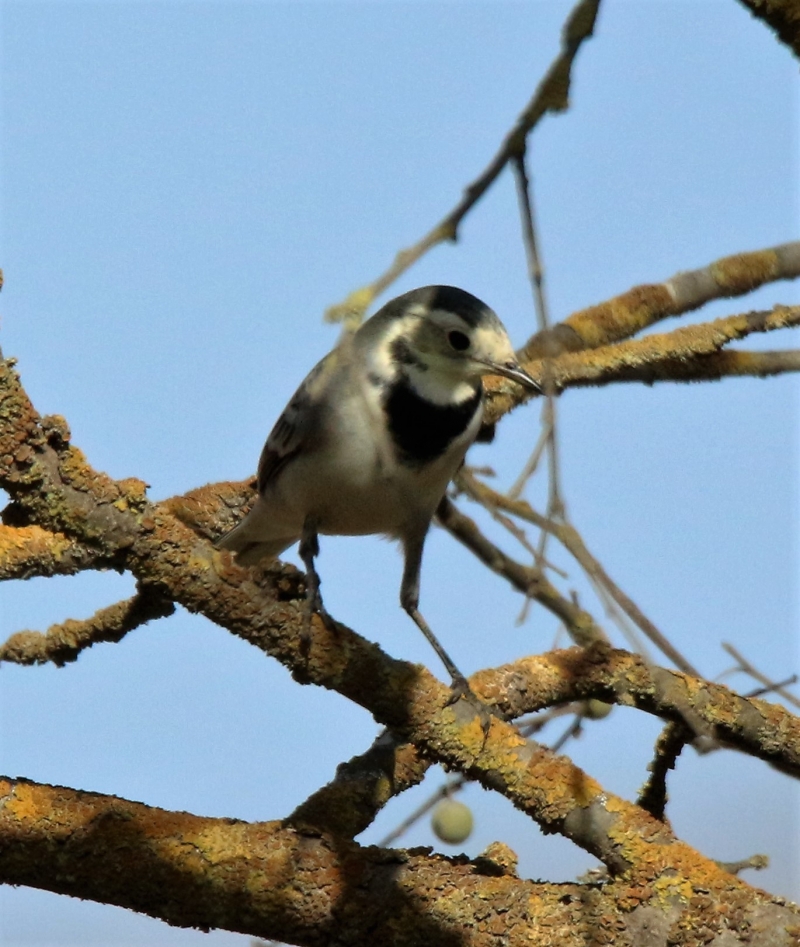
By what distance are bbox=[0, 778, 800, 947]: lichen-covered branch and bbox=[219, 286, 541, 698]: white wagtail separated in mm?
1131

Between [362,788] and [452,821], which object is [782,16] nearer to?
[362,788]

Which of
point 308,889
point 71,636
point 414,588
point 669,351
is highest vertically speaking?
point 669,351

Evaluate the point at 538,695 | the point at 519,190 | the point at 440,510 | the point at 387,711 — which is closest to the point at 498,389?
the point at 440,510

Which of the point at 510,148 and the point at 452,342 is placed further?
the point at 452,342

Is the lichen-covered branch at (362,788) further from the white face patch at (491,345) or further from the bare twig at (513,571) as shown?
the white face patch at (491,345)

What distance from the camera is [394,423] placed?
3.80 m

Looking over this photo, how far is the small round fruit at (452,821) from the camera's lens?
11.7ft

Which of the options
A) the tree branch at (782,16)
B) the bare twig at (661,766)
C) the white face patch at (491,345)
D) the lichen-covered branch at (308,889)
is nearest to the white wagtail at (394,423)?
the white face patch at (491,345)

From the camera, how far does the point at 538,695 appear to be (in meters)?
3.34

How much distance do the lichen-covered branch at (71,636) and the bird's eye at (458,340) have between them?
1.25 metres

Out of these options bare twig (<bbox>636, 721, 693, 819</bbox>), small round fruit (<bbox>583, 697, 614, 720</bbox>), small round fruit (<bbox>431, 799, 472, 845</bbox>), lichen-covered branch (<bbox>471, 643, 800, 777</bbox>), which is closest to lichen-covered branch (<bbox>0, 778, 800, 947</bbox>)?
bare twig (<bbox>636, 721, 693, 819</bbox>)

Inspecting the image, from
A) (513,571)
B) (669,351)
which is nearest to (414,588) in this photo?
(513,571)

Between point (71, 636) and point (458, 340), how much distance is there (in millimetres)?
1453

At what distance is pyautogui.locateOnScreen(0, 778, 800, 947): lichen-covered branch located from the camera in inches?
99.9
